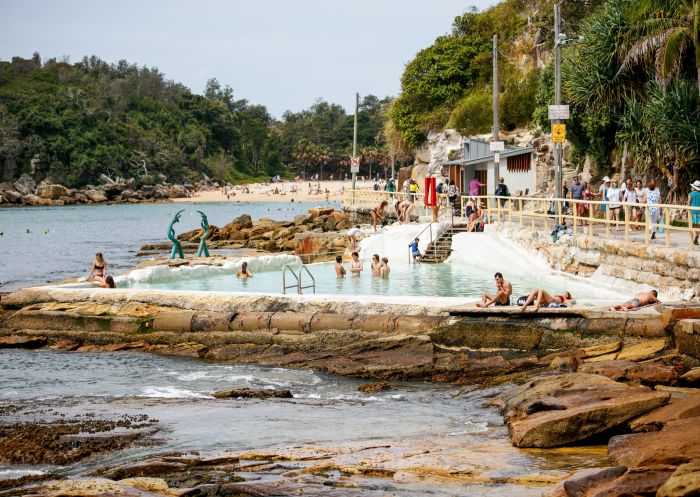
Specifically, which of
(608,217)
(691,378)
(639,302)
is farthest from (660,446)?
(608,217)

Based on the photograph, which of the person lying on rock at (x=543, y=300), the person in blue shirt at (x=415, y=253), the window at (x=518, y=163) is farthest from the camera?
the window at (x=518, y=163)

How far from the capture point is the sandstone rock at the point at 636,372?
13.2 m

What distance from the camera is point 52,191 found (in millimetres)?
114625

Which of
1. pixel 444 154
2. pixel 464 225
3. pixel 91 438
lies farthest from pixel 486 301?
pixel 444 154

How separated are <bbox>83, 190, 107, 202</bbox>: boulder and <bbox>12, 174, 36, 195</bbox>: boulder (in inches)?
237

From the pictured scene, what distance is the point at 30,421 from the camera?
12.9 metres

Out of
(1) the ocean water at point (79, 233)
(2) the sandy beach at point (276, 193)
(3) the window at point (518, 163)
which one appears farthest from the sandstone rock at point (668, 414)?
(2) the sandy beach at point (276, 193)

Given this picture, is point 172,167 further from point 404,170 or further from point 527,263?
point 527,263

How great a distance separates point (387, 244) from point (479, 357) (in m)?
15.0

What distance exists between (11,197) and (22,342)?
99.8 meters

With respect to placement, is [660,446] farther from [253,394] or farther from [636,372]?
[253,394]

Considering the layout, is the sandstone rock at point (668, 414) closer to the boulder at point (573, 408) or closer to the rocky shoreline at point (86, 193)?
the boulder at point (573, 408)

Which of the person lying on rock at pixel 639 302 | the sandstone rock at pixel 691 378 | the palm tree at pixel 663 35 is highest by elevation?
the palm tree at pixel 663 35

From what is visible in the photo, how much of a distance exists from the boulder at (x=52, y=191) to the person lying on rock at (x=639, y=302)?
10574 centimetres
